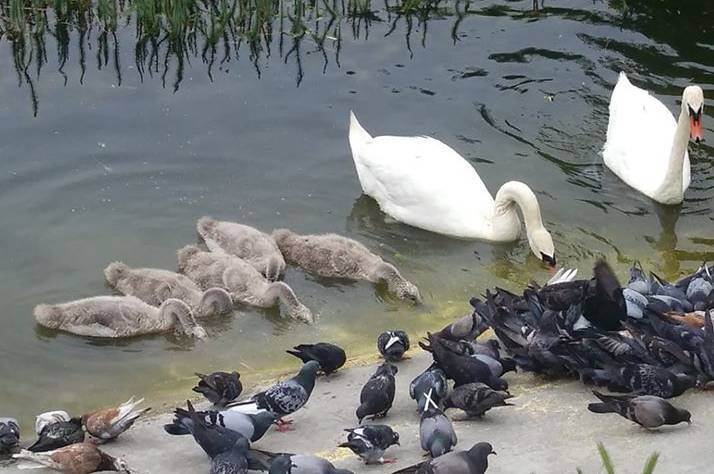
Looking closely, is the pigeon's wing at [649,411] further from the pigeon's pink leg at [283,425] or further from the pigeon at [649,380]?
the pigeon's pink leg at [283,425]

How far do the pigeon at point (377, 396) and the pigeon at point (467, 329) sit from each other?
873 millimetres

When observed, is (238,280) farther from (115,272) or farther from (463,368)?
(463,368)

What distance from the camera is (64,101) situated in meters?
11.3

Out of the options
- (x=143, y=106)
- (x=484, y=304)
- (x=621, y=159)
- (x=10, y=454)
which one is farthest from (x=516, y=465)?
(x=143, y=106)

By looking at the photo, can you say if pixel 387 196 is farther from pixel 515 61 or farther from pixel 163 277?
pixel 515 61

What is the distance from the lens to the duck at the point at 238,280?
836 cm

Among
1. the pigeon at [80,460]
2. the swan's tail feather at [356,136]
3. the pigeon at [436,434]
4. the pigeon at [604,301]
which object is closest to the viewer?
the pigeon at [436,434]

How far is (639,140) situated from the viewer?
1045 centimetres

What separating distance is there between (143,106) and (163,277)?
320 centimetres

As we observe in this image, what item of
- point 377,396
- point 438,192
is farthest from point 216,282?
point 377,396

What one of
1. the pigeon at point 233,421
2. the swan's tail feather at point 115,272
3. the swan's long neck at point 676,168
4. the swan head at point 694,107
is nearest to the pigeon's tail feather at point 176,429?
the pigeon at point 233,421

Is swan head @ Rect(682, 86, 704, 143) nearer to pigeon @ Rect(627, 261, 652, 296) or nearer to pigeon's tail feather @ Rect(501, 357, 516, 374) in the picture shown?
pigeon @ Rect(627, 261, 652, 296)

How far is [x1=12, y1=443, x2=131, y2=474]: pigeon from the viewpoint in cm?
582

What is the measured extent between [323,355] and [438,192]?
2768 mm
